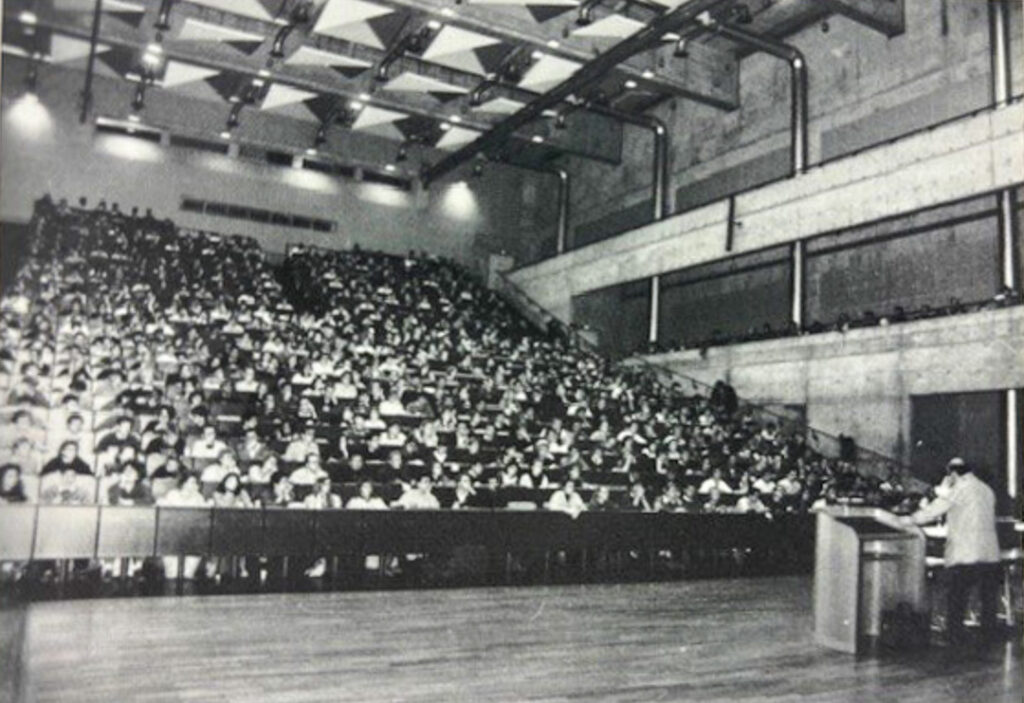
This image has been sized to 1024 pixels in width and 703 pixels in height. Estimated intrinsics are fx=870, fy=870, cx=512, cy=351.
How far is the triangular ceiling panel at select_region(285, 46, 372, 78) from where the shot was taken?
52.1 ft

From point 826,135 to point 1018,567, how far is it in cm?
1262

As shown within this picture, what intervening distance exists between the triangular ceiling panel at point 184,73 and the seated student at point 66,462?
11122 mm

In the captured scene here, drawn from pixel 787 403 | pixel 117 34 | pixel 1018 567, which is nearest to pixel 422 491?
pixel 1018 567

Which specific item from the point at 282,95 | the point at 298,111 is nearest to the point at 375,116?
the point at 282,95

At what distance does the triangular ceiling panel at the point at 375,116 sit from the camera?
19.0 m

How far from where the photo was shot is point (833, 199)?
14.7 meters

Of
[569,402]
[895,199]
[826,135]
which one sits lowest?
[569,402]

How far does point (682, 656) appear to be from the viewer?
190 inches

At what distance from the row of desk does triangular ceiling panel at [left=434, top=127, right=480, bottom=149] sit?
13.3m

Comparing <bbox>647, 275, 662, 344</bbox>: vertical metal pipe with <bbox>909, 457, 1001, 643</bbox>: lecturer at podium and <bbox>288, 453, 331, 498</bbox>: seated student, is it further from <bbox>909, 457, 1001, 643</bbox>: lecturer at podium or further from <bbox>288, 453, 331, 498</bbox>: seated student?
<bbox>909, 457, 1001, 643</bbox>: lecturer at podium

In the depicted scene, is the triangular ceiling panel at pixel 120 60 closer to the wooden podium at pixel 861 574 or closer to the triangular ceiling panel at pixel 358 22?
the triangular ceiling panel at pixel 358 22

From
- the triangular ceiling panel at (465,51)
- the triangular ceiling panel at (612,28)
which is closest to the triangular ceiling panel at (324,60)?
the triangular ceiling panel at (465,51)

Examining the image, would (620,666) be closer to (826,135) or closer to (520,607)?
(520,607)

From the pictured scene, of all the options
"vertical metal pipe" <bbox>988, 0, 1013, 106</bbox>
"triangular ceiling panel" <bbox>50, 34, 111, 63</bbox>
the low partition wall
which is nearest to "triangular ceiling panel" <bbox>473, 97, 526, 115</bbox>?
"vertical metal pipe" <bbox>988, 0, 1013, 106</bbox>
